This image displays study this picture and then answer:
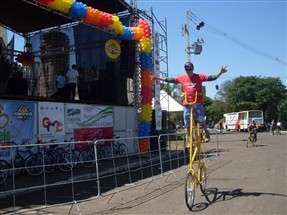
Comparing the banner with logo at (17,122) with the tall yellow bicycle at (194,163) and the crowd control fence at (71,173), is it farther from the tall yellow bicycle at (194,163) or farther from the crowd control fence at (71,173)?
the tall yellow bicycle at (194,163)

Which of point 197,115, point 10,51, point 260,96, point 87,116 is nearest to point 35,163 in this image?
→ point 87,116

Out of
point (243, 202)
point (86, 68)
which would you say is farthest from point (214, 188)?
point (86, 68)

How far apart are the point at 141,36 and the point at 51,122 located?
640cm

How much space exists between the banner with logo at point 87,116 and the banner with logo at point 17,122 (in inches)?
79.0

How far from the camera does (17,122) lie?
42.7ft

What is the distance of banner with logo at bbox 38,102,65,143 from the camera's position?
14.0m

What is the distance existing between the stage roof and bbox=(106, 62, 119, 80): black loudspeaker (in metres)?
2.83

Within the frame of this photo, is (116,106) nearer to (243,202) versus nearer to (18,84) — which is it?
(18,84)

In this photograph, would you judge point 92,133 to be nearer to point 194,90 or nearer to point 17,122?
point 17,122

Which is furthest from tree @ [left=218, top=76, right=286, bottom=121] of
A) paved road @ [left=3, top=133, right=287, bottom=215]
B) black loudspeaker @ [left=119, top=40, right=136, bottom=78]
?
paved road @ [left=3, top=133, right=287, bottom=215]

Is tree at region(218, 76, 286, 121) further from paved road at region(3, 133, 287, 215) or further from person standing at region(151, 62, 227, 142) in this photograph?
person standing at region(151, 62, 227, 142)

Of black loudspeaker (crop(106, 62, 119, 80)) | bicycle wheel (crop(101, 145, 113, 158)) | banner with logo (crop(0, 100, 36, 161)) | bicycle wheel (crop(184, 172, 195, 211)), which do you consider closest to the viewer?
bicycle wheel (crop(184, 172, 195, 211))

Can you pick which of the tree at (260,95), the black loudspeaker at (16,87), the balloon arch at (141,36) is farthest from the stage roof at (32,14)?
the tree at (260,95)

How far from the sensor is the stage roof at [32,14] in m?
18.1
